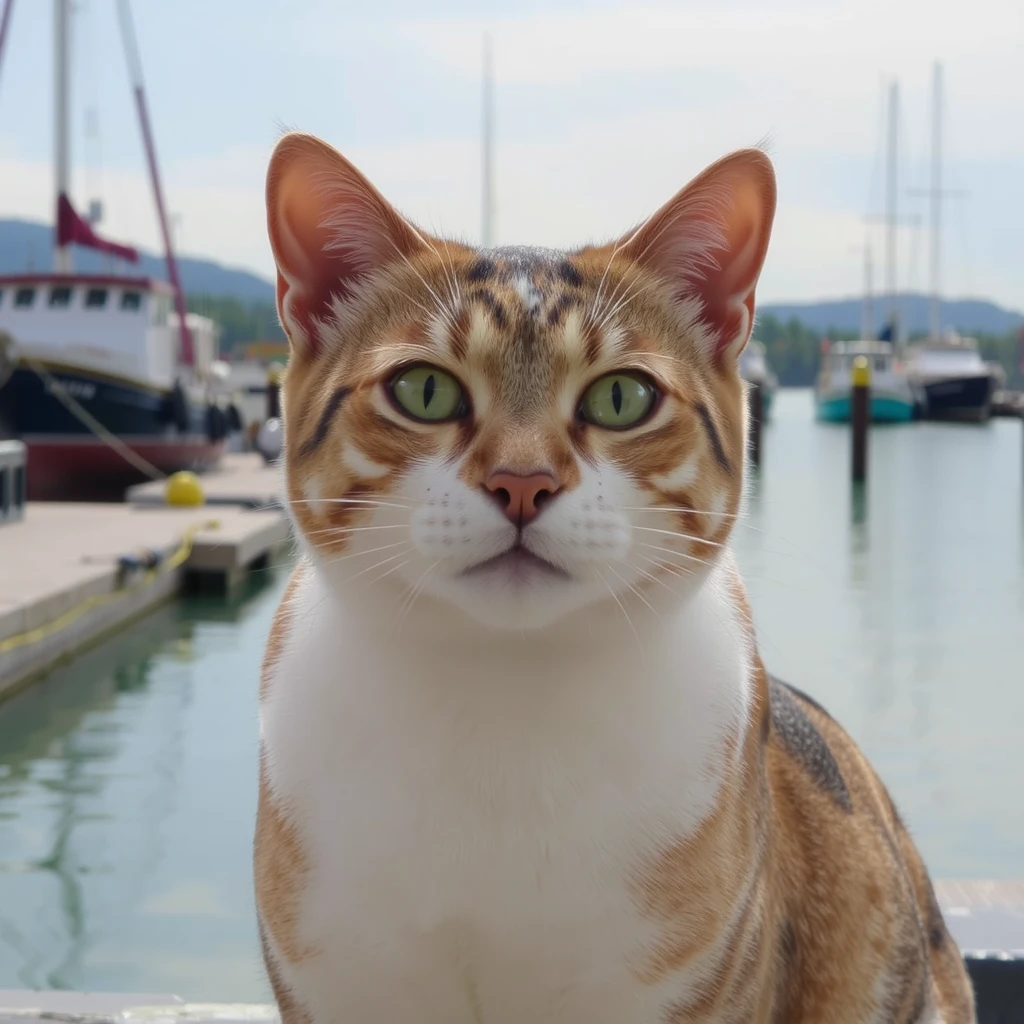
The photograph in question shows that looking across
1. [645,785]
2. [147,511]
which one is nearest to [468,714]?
[645,785]

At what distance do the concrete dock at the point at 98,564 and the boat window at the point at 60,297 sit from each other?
250 inches

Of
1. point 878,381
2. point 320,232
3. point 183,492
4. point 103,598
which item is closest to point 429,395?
point 320,232

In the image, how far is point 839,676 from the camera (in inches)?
313

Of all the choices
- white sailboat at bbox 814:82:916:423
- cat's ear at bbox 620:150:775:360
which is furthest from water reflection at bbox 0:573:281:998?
white sailboat at bbox 814:82:916:423

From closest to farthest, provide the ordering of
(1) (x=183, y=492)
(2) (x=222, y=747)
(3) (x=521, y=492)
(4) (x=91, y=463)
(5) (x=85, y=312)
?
1. (3) (x=521, y=492)
2. (2) (x=222, y=747)
3. (1) (x=183, y=492)
4. (4) (x=91, y=463)
5. (5) (x=85, y=312)

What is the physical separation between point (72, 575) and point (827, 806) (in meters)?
7.07

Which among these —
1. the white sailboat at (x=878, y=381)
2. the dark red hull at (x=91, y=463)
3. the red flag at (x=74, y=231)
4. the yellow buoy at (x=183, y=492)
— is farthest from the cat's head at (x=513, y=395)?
the white sailboat at (x=878, y=381)

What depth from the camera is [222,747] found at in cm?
642

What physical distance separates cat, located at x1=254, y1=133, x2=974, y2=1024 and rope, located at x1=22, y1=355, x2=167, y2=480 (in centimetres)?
1520

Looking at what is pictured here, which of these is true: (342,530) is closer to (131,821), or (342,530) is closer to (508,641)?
(508,641)

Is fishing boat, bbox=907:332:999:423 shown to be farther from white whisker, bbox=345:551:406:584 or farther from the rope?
white whisker, bbox=345:551:406:584

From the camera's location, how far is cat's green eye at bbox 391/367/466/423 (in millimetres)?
1588

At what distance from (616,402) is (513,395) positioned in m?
0.14

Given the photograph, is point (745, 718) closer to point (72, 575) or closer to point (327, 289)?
point (327, 289)
